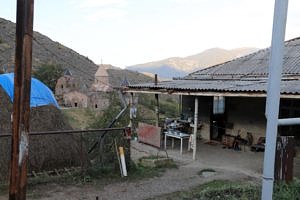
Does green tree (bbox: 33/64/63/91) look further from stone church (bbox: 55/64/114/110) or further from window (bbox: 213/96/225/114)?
window (bbox: 213/96/225/114)

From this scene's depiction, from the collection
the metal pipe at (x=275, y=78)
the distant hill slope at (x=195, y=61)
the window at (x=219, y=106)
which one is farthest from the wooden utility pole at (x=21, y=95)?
the distant hill slope at (x=195, y=61)

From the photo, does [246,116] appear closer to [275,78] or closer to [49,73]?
[275,78]

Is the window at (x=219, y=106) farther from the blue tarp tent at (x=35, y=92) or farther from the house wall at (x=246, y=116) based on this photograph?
the blue tarp tent at (x=35, y=92)

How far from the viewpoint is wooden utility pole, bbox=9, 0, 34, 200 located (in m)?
3.30

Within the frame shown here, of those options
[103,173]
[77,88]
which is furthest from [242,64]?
[77,88]

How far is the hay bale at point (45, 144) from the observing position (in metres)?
9.00

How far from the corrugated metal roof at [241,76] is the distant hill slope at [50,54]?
37.1 meters

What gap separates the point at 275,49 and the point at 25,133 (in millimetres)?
2340

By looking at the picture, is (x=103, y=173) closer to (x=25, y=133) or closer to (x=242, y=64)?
(x=25, y=133)

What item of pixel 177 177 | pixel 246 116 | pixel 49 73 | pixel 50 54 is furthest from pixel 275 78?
pixel 50 54

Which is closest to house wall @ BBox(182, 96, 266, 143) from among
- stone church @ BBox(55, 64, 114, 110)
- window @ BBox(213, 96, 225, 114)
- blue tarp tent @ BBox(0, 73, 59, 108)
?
window @ BBox(213, 96, 225, 114)

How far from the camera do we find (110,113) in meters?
10.7

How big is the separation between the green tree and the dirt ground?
34.7m

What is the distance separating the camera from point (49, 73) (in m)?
47.7
